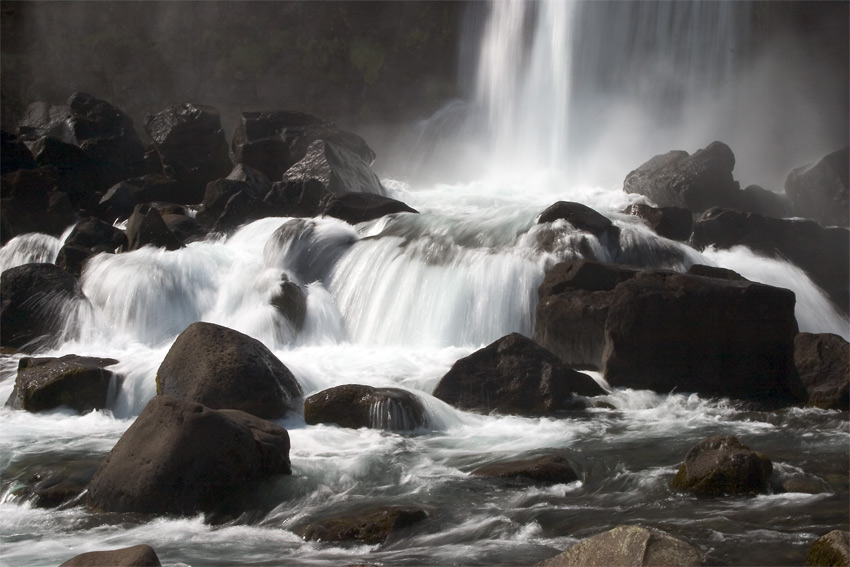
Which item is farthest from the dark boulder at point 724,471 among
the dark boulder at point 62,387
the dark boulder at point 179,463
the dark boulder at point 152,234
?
the dark boulder at point 152,234

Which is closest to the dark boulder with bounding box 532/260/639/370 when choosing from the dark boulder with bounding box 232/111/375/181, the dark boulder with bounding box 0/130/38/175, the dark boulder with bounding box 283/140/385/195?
the dark boulder with bounding box 283/140/385/195

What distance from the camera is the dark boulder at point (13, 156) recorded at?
56.5 ft

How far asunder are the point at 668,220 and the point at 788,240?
176cm

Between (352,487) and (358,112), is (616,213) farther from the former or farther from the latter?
(358,112)

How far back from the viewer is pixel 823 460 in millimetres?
7363

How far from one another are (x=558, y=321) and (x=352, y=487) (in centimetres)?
411

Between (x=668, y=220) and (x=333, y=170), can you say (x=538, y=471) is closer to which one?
(x=668, y=220)

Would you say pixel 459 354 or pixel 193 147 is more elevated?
pixel 193 147

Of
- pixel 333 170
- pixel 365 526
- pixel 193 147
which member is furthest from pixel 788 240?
pixel 193 147

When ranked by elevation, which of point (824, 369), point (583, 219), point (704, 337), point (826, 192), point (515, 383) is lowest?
point (515, 383)

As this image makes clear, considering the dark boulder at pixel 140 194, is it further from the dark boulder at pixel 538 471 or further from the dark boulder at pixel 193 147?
the dark boulder at pixel 538 471

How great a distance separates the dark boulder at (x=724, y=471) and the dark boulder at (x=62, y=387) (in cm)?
552

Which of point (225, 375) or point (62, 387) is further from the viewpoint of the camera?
point (62, 387)

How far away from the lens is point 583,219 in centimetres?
1234
